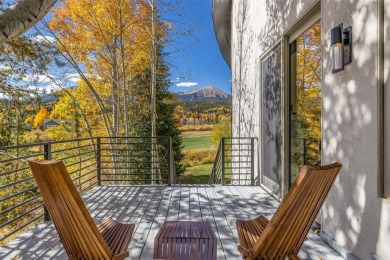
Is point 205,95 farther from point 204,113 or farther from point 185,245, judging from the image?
point 185,245

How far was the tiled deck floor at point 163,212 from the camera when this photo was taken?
263 cm

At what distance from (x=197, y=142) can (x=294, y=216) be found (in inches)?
706

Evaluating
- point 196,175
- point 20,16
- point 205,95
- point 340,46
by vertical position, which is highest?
point 205,95

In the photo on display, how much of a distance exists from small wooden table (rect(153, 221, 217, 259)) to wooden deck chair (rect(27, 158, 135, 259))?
241mm

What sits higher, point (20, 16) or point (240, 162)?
point (20, 16)

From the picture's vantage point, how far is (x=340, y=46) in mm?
2510

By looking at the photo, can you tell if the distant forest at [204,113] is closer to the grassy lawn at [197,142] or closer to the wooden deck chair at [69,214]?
the grassy lawn at [197,142]

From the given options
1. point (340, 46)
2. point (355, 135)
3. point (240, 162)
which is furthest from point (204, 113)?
point (355, 135)

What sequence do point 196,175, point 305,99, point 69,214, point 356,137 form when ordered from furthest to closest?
point 196,175 < point 305,99 < point 356,137 < point 69,214

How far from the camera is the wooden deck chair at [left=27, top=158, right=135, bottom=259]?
159 centimetres

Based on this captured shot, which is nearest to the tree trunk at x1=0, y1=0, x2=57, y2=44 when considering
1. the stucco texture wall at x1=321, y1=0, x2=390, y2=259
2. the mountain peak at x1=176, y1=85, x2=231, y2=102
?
the stucco texture wall at x1=321, y1=0, x2=390, y2=259

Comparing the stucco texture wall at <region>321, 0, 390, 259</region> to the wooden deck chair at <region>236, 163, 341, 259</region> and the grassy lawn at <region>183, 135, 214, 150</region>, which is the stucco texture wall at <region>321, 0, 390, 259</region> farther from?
the grassy lawn at <region>183, 135, 214, 150</region>

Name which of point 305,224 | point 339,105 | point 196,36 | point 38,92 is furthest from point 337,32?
point 196,36

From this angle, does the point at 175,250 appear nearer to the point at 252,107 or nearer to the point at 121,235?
the point at 121,235
